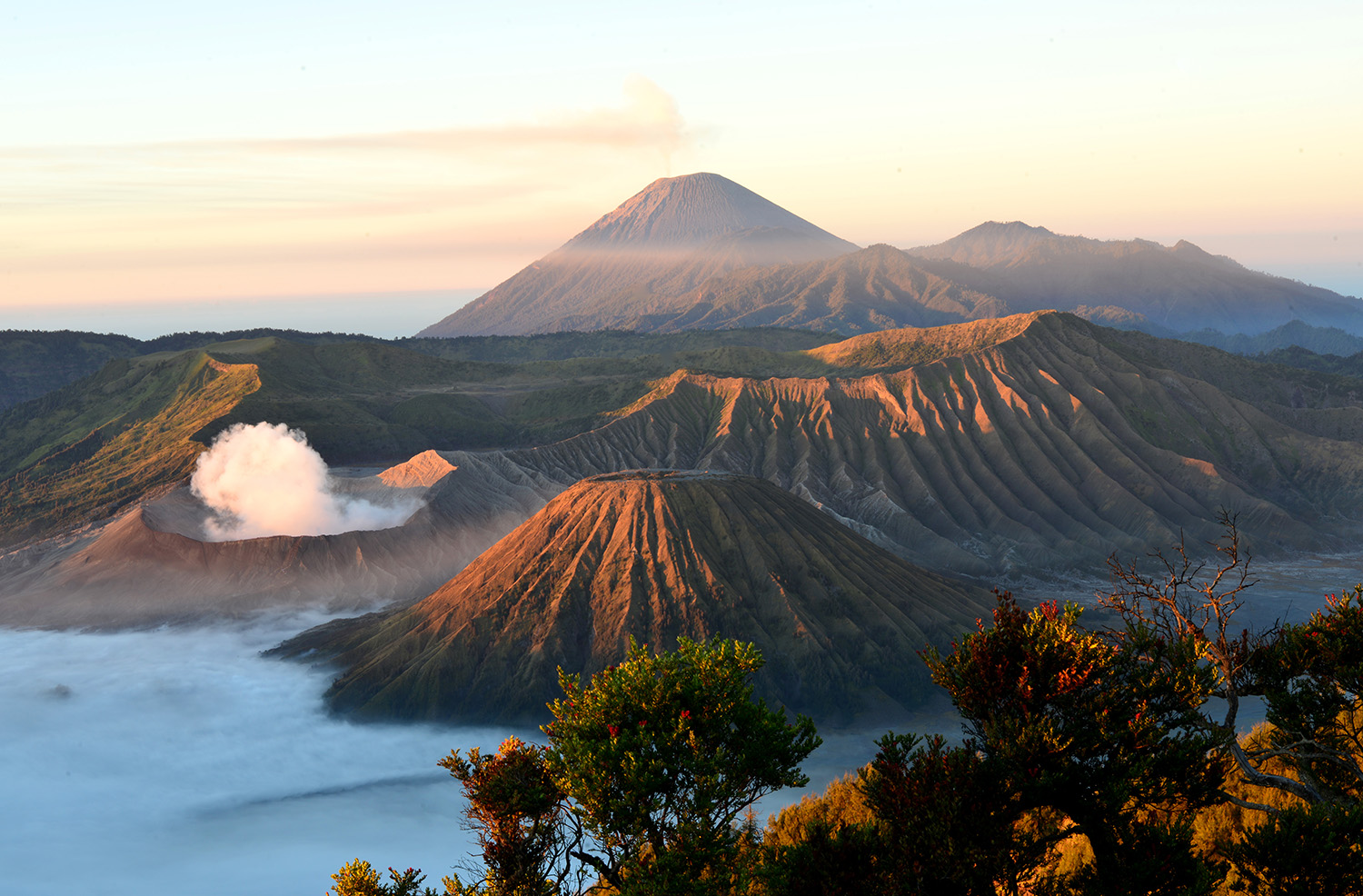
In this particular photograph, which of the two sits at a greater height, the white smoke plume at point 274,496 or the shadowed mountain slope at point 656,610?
the white smoke plume at point 274,496

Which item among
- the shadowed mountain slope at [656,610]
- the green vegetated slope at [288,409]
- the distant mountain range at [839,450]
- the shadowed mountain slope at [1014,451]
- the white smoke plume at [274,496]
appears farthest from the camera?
the green vegetated slope at [288,409]

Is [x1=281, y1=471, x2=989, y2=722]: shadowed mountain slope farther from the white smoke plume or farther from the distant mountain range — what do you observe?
the white smoke plume

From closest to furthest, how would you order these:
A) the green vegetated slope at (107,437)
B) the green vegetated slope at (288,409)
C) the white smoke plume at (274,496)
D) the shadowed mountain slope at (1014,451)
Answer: the white smoke plume at (274,496), the shadowed mountain slope at (1014,451), the green vegetated slope at (107,437), the green vegetated slope at (288,409)

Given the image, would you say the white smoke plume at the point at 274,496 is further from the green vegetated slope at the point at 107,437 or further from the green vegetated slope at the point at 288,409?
the green vegetated slope at the point at 288,409

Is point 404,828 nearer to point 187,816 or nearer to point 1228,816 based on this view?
point 187,816

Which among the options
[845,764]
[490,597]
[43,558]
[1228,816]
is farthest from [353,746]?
[43,558]

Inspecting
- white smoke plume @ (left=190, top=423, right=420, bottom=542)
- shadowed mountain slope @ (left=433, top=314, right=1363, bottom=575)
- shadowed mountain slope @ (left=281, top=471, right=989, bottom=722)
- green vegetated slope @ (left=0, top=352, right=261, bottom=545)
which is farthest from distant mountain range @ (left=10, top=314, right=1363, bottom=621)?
shadowed mountain slope @ (left=281, top=471, right=989, bottom=722)

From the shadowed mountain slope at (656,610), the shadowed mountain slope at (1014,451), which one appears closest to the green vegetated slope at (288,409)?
the shadowed mountain slope at (1014,451)
